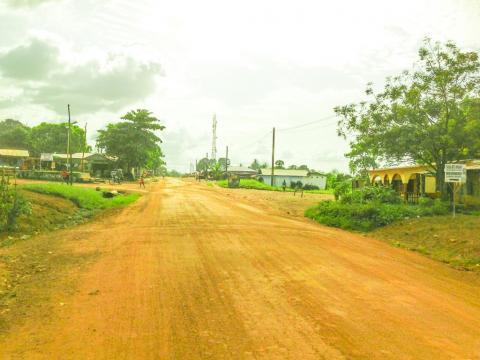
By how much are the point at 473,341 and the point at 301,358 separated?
2.39 m

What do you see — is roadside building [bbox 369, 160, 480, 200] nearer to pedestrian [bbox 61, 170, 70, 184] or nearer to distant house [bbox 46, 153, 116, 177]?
pedestrian [bbox 61, 170, 70, 184]

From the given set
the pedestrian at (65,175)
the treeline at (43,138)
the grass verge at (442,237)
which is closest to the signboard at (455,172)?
the grass verge at (442,237)

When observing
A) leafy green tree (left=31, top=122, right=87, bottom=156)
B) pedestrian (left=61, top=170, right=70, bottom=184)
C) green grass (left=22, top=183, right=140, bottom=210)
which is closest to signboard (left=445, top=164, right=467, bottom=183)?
green grass (left=22, top=183, right=140, bottom=210)

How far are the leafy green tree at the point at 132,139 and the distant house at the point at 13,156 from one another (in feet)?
40.6

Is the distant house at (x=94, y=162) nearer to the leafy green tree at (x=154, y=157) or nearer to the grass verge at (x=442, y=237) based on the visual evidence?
the leafy green tree at (x=154, y=157)

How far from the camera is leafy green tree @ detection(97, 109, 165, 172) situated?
56594mm

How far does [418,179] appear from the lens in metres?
31.3

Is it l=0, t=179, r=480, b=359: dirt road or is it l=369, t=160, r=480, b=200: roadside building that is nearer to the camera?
l=0, t=179, r=480, b=359: dirt road

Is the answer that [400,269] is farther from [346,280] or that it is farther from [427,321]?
[427,321]

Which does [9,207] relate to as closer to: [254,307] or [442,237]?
[254,307]

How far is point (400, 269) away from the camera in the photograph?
978 cm

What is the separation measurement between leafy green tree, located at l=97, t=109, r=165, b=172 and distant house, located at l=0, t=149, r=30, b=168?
12.4 m

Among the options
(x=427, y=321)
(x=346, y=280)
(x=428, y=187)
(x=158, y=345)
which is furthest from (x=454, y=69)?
(x=158, y=345)

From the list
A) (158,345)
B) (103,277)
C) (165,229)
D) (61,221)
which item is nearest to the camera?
(158,345)
